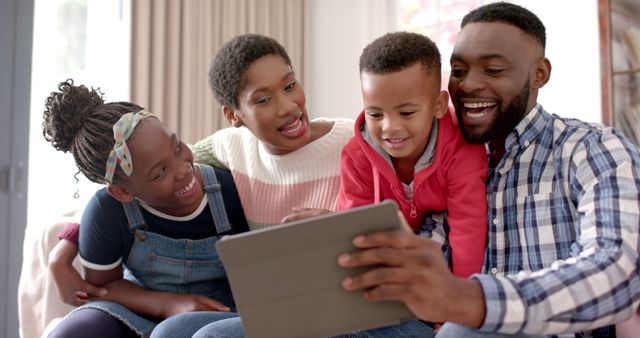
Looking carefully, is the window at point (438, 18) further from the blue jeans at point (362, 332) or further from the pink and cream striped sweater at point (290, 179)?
the blue jeans at point (362, 332)

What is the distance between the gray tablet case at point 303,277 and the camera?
874 mm

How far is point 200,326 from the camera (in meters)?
1.31

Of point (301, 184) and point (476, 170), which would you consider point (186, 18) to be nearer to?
point (301, 184)

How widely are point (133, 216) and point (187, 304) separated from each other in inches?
11.2

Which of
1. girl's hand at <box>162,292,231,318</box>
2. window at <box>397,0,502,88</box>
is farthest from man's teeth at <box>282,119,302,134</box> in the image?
window at <box>397,0,502,88</box>

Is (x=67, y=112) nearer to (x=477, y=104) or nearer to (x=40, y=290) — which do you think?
(x=40, y=290)

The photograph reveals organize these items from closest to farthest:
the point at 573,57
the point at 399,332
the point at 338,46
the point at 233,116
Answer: the point at 399,332 → the point at 233,116 → the point at 573,57 → the point at 338,46

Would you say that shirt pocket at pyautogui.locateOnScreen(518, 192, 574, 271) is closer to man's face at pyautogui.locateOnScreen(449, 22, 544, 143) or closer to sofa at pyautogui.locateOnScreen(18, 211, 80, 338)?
man's face at pyautogui.locateOnScreen(449, 22, 544, 143)

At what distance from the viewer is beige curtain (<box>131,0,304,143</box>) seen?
3207 mm

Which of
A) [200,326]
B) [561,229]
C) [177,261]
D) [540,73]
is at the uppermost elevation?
[540,73]

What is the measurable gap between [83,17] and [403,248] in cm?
286

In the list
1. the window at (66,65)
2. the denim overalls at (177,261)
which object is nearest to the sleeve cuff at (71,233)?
the denim overalls at (177,261)

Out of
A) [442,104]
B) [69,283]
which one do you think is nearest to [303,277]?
[442,104]

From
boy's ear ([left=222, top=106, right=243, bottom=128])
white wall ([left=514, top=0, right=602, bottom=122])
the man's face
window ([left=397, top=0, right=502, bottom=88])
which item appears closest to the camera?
the man's face
